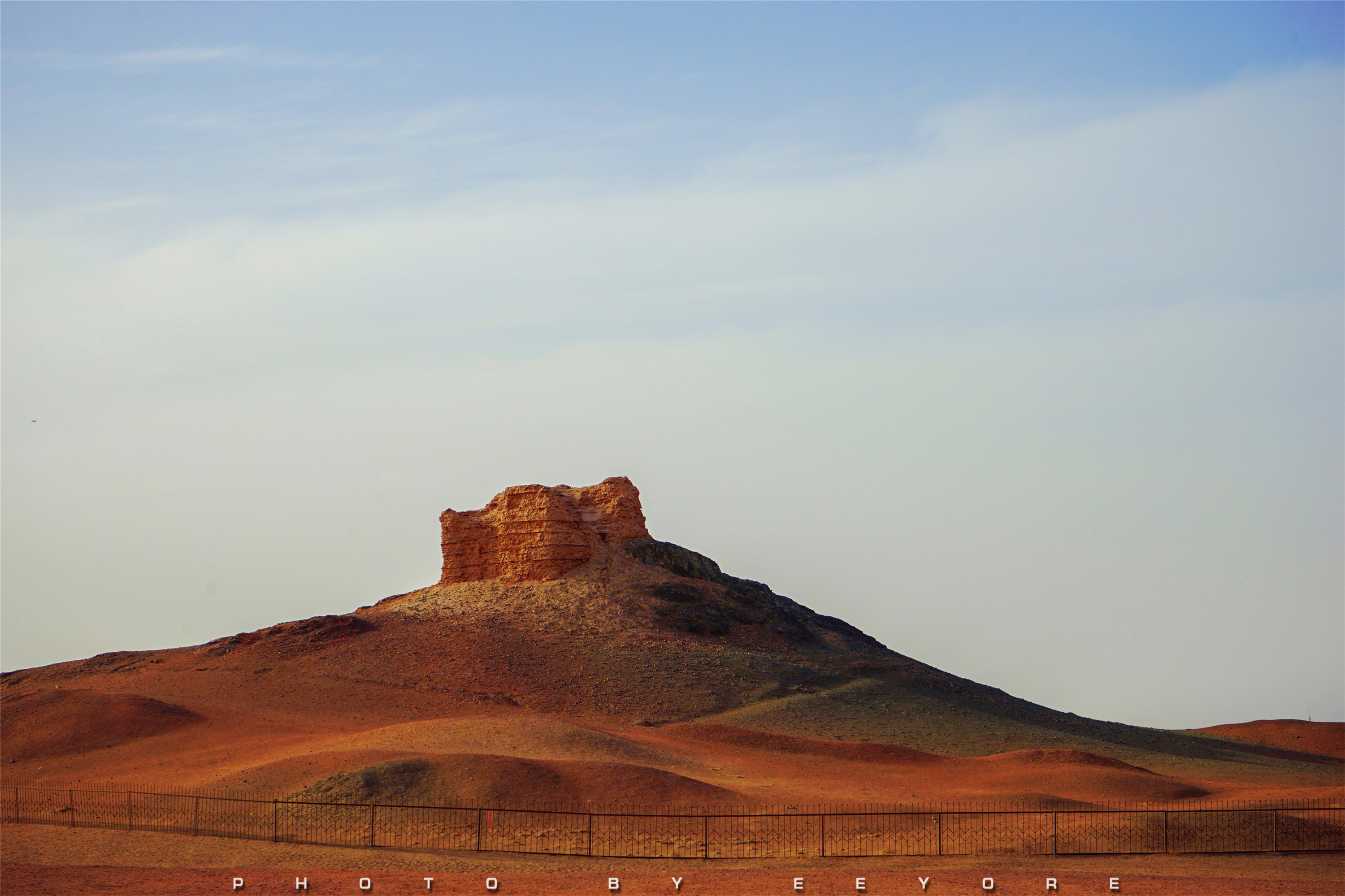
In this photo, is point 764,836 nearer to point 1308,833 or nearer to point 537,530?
point 1308,833

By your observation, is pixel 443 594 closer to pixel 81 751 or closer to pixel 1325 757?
pixel 81 751

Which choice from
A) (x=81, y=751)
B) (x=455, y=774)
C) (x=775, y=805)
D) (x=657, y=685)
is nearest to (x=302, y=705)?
(x=81, y=751)

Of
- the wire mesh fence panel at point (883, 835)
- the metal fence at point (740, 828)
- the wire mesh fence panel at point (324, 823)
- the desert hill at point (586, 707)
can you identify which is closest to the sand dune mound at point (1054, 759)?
the desert hill at point (586, 707)

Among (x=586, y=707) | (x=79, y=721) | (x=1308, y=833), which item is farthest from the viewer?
(x=586, y=707)

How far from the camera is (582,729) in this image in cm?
3806

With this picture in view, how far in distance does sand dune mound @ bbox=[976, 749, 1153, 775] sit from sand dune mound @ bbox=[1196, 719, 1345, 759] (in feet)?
60.6

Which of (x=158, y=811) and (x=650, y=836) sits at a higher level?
(x=158, y=811)

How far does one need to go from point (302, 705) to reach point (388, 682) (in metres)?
3.82

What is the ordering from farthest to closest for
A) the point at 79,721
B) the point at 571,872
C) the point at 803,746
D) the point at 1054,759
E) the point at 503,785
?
the point at 803,746 < the point at 79,721 < the point at 1054,759 < the point at 503,785 < the point at 571,872

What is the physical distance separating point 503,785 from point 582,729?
29.6 feet

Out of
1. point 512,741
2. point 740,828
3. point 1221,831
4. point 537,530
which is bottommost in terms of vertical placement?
point 740,828

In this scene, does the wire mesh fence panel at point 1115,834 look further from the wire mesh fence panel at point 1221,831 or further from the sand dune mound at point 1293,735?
the sand dune mound at point 1293,735

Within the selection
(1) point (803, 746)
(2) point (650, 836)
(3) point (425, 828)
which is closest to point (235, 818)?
(3) point (425, 828)

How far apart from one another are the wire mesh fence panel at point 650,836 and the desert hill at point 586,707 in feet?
4.14
